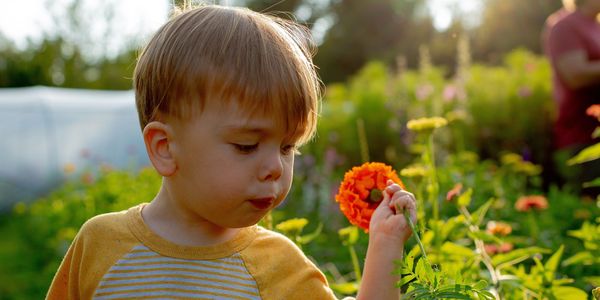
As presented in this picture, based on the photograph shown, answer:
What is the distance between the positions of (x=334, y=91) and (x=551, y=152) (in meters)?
4.25

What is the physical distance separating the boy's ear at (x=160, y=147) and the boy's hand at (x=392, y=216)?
16.0 inches

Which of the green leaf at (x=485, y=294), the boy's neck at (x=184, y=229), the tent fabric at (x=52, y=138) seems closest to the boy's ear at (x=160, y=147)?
the boy's neck at (x=184, y=229)

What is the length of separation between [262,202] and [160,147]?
0.24m

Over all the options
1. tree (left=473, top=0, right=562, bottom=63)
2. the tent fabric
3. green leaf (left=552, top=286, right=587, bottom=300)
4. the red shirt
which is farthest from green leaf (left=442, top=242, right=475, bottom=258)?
tree (left=473, top=0, right=562, bottom=63)

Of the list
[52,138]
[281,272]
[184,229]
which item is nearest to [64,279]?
[184,229]

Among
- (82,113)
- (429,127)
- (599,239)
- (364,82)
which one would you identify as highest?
(429,127)

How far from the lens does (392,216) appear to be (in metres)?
1.51

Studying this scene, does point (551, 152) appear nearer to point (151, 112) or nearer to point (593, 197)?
point (593, 197)

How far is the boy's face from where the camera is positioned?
1.44 m

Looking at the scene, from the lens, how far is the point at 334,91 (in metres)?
10.1

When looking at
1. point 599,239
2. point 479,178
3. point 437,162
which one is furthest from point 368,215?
point 437,162

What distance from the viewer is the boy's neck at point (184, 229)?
1587mm

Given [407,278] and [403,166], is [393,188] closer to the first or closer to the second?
[407,278]

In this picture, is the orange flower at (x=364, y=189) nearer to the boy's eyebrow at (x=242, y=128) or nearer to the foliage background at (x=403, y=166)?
the boy's eyebrow at (x=242, y=128)
